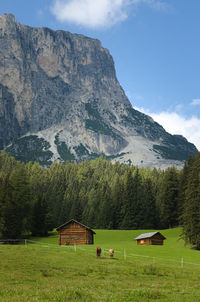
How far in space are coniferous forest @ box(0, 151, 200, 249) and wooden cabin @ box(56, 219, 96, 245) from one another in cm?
950

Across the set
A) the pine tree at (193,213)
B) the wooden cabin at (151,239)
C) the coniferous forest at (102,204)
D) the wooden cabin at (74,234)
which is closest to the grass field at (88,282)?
the pine tree at (193,213)

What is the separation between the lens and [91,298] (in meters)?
14.0

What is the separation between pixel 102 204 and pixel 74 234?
47892mm

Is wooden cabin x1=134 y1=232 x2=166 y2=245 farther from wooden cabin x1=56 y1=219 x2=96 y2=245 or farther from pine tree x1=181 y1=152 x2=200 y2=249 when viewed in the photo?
wooden cabin x1=56 y1=219 x2=96 y2=245

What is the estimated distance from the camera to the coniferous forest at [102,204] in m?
62.6

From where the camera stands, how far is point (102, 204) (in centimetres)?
11375

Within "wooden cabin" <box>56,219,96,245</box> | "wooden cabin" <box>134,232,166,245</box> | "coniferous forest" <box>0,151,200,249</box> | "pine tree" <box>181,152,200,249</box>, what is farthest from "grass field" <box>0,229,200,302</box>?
"wooden cabin" <box>56,219,96,245</box>

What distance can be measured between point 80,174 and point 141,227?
8811 centimetres

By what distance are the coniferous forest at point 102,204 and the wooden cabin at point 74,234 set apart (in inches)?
374

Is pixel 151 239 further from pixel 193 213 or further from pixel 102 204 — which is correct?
pixel 102 204

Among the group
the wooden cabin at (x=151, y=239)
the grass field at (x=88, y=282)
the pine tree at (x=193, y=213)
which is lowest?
the wooden cabin at (x=151, y=239)

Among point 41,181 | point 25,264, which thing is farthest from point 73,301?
point 41,181

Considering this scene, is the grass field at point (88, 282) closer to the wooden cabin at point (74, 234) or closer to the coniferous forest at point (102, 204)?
the coniferous forest at point (102, 204)

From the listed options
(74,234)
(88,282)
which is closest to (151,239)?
(74,234)
